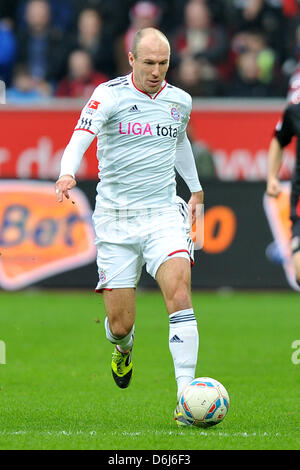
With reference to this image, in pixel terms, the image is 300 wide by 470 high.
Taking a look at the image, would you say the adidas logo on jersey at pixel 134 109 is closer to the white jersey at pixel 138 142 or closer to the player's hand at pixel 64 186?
the white jersey at pixel 138 142

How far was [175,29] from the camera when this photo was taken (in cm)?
1730

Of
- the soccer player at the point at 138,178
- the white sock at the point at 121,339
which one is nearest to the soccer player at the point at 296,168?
the soccer player at the point at 138,178

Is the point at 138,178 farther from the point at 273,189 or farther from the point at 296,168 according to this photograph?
the point at 296,168

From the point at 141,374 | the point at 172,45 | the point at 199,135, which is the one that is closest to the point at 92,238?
the point at 199,135

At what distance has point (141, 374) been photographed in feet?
29.2

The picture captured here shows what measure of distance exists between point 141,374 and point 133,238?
7.10ft

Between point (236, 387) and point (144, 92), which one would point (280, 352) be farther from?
point (144, 92)

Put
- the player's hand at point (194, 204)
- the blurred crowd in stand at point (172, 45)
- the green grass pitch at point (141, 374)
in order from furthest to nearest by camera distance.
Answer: the blurred crowd in stand at point (172, 45)
the player's hand at point (194, 204)
the green grass pitch at point (141, 374)

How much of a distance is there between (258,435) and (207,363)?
10.9 ft

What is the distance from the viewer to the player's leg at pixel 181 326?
658cm

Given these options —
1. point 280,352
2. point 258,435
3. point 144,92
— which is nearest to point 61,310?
point 280,352

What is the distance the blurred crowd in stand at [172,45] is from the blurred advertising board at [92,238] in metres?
2.67

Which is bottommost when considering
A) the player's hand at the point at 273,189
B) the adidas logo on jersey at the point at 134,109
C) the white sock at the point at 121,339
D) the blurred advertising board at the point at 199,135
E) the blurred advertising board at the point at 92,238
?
the blurred advertising board at the point at 92,238

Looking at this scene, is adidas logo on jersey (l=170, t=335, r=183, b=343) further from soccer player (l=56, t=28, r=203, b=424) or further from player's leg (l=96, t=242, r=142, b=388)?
player's leg (l=96, t=242, r=142, b=388)
